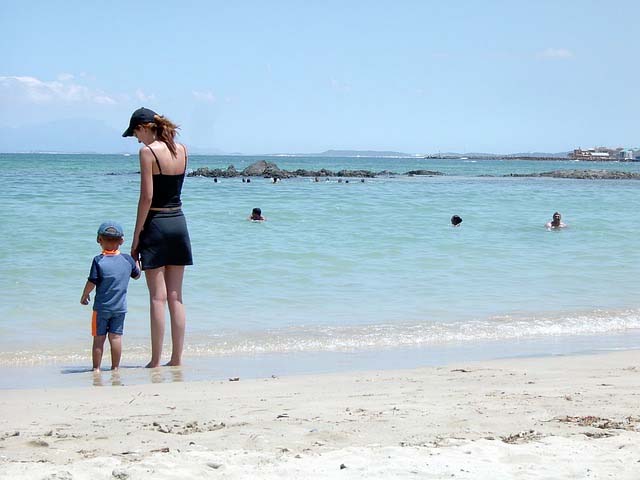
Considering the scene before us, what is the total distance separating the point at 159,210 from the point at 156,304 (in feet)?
2.28

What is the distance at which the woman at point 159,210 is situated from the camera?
583cm

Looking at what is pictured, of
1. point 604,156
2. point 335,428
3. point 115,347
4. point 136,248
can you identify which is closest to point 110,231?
point 136,248

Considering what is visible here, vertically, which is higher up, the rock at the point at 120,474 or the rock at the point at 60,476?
the rock at the point at 60,476

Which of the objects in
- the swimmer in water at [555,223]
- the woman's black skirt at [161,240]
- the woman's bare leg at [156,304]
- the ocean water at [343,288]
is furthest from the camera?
the swimmer in water at [555,223]

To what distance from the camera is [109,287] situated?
6086mm

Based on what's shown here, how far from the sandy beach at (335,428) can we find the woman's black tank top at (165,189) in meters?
1.26

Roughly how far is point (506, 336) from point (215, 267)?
483 cm

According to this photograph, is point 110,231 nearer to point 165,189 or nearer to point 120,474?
point 165,189

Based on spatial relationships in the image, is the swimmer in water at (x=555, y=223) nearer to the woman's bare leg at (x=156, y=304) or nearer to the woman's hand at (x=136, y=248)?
the woman's bare leg at (x=156, y=304)

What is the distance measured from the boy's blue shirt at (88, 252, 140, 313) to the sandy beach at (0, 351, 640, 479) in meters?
0.82

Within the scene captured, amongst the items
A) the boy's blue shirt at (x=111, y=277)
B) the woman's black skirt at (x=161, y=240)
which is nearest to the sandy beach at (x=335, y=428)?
the boy's blue shirt at (x=111, y=277)

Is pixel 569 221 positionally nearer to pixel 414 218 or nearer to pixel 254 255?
pixel 414 218

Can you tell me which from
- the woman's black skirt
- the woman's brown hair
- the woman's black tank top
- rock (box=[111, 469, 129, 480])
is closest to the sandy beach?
rock (box=[111, 469, 129, 480])

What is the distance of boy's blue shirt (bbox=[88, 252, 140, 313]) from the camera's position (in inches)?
239
